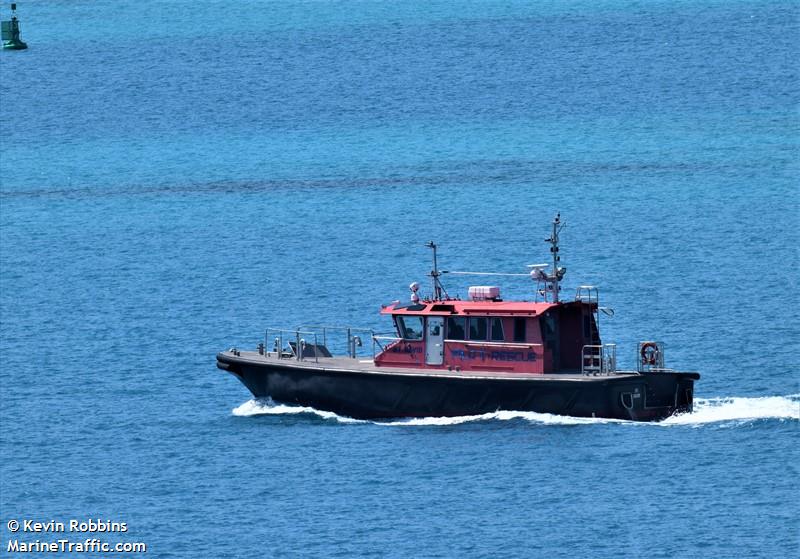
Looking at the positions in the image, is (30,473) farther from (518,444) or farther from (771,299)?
(771,299)

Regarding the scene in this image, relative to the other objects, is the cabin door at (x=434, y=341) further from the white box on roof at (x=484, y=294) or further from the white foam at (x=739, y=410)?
the white foam at (x=739, y=410)

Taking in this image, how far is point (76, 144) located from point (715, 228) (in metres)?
58.7

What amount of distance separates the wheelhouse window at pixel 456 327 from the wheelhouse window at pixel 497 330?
1040 millimetres

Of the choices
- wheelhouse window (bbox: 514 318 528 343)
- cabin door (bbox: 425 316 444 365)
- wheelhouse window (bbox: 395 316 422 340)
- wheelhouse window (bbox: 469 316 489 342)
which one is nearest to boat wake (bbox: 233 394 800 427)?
cabin door (bbox: 425 316 444 365)

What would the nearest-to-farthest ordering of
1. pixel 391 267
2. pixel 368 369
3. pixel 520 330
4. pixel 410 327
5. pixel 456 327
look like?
pixel 520 330
pixel 456 327
pixel 368 369
pixel 410 327
pixel 391 267

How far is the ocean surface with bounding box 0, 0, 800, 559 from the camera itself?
66438 mm

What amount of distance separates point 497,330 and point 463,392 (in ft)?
7.75

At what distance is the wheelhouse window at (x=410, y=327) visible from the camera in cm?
7569

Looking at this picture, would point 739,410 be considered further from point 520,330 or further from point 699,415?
point 520,330

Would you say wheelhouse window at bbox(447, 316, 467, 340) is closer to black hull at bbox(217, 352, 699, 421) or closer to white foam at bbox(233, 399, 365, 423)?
black hull at bbox(217, 352, 699, 421)

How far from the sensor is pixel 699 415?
73562 mm

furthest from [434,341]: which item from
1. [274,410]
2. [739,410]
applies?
[739,410]

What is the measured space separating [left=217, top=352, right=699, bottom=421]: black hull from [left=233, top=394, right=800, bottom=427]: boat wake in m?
0.19

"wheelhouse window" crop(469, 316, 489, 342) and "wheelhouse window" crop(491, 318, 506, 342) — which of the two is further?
"wheelhouse window" crop(469, 316, 489, 342)
